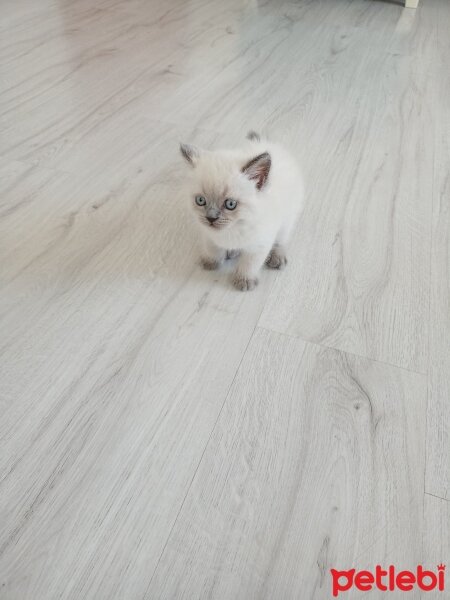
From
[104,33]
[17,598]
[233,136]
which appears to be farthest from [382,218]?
[104,33]

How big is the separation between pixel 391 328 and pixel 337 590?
0.62 m

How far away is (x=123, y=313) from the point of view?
3.91 feet

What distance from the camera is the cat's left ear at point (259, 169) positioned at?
3.45ft

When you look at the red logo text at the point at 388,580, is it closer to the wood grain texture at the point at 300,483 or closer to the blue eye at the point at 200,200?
the wood grain texture at the point at 300,483

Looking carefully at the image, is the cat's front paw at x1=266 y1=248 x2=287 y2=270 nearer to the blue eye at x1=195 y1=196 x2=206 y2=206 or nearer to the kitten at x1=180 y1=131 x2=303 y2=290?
the kitten at x1=180 y1=131 x2=303 y2=290

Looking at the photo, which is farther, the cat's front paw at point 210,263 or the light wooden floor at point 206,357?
the cat's front paw at point 210,263

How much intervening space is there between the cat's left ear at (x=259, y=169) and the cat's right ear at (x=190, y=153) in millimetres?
138

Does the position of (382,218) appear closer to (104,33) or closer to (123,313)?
(123,313)

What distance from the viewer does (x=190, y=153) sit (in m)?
1.15

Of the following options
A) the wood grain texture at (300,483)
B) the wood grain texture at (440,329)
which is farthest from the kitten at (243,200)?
the wood grain texture at (440,329)

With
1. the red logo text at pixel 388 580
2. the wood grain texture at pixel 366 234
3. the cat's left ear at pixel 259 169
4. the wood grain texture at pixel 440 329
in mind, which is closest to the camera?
the red logo text at pixel 388 580

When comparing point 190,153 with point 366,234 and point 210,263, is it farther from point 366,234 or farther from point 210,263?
point 366,234

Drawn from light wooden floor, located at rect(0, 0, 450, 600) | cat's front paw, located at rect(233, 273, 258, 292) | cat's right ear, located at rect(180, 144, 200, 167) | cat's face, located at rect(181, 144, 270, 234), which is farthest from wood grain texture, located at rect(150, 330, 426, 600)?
cat's right ear, located at rect(180, 144, 200, 167)

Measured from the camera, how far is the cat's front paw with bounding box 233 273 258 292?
4.18 ft
